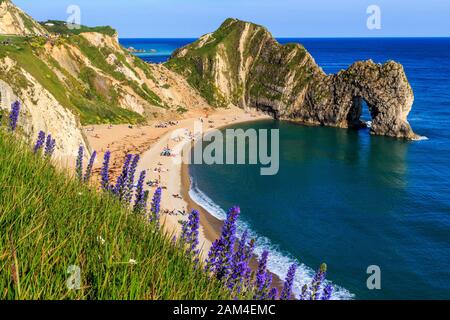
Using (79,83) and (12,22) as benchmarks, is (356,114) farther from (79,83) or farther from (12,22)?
(12,22)

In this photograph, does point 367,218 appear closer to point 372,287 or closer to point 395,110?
point 372,287

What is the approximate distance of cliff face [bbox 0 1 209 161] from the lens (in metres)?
57.0

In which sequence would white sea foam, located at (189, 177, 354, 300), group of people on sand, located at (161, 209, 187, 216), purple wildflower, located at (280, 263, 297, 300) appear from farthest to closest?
1. group of people on sand, located at (161, 209, 187, 216)
2. white sea foam, located at (189, 177, 354, 300)
3. purple wildflower, located at (280, 263, 297, 300)

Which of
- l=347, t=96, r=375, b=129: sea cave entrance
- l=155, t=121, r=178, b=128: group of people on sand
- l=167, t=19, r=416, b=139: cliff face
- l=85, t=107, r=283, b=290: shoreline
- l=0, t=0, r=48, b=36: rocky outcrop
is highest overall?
l=0, t=0, r=48, b=36: rocky outcrop

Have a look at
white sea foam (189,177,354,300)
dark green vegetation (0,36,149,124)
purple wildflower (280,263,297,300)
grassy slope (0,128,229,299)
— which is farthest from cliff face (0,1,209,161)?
grassy slope (0,128,229,299)

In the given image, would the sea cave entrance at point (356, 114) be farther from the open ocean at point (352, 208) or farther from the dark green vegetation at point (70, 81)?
the dark green vegetation at point (70, 81)

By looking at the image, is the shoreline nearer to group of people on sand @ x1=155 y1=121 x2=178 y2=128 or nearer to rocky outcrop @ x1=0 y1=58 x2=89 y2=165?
group of people on sand @ x1=155 y1=121 x2=178 y2=128

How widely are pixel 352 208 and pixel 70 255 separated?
52.0m

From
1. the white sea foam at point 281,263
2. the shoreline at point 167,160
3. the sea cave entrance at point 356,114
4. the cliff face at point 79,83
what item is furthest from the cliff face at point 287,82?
the white sea foam at point 281,263

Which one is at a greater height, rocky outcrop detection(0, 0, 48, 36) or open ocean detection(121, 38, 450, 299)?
rocky outcrop detection(0, 0, 48, 36)

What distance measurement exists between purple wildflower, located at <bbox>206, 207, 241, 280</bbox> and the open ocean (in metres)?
25.9

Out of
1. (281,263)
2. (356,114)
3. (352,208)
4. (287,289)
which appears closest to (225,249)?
(287,289)

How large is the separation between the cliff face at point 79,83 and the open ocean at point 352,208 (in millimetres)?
22986
